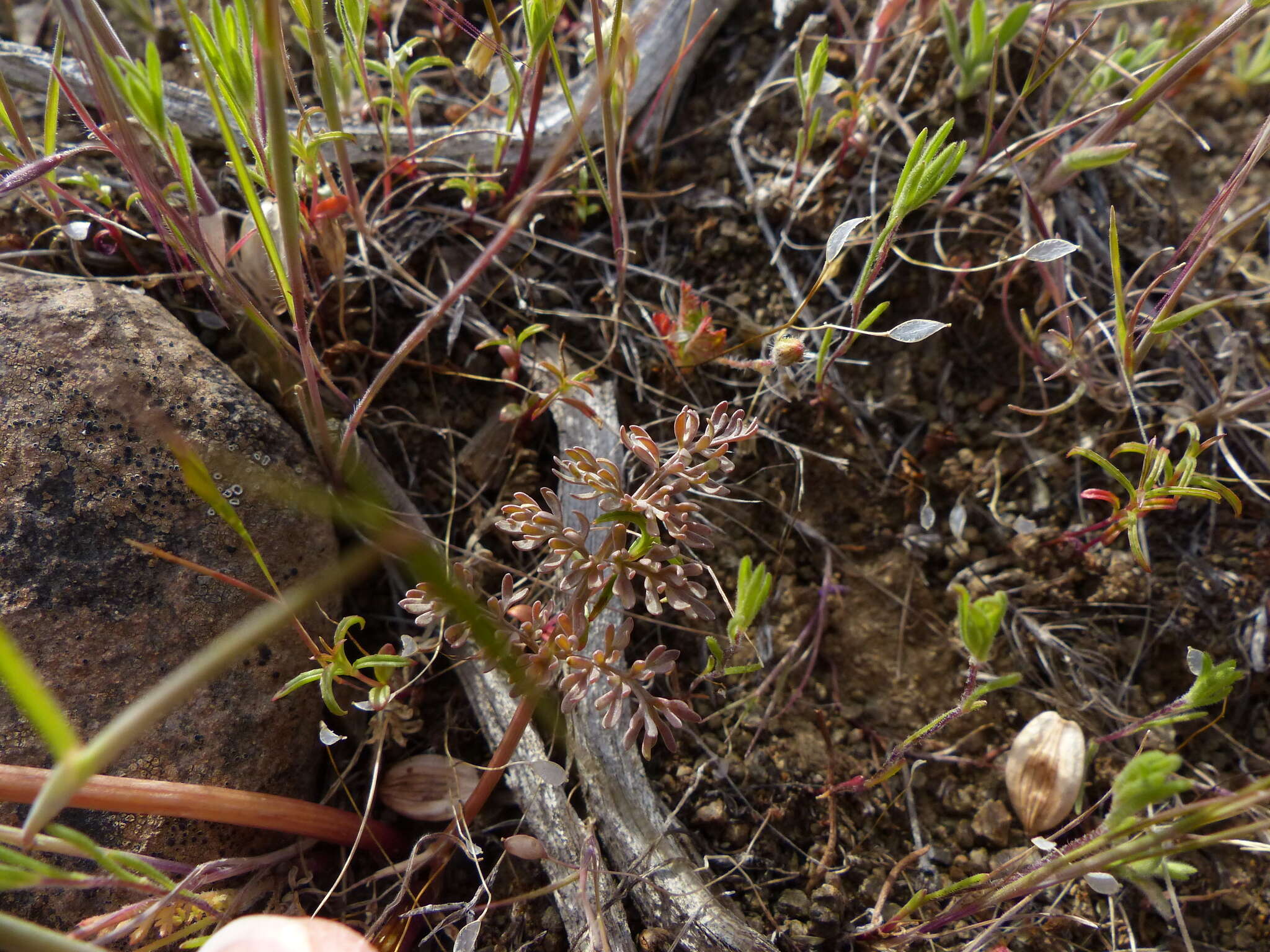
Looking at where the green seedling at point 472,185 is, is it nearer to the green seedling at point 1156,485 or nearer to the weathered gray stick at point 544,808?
the weathered gray stick at point 544,808

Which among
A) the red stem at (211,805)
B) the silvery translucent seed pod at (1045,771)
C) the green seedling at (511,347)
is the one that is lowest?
the silvery translucent seed pod at (1045,771)

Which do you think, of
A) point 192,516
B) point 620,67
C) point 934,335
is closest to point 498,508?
point 192,516

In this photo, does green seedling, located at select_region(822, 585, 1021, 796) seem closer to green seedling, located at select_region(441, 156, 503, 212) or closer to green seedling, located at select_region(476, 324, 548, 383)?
green seedling, located at select_region(476, 324, 548, 383)

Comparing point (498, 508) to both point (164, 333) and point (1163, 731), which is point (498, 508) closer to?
A: point (164, 333)

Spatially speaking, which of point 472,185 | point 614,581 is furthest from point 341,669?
point 472,185

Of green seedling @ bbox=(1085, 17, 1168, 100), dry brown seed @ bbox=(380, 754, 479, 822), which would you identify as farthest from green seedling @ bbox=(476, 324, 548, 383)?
green seedling @ bbox=(1085, 17, 1168, 100)

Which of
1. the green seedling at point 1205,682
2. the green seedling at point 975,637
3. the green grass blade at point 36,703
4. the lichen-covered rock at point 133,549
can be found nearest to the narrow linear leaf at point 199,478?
the green grass blade at point 36,703
